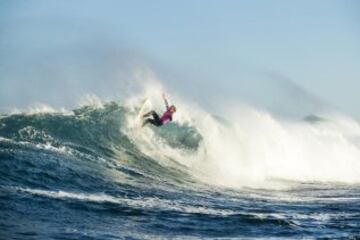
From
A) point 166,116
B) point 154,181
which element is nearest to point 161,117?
point 166,116

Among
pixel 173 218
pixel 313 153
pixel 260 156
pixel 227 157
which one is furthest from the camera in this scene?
pixel 313 153

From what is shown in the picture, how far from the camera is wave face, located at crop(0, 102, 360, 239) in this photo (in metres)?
12.4

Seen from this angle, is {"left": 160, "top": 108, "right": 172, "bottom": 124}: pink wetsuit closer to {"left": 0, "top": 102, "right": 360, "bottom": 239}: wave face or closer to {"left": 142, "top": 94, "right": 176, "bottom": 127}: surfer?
{"left": 142, "top": 94, "right": 176, "bottom": 127}: surfer

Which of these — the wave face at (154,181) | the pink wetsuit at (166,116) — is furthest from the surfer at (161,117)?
the wave face at (154,181)

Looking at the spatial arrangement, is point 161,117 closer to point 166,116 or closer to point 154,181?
point 166,116

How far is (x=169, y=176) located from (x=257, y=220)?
9199mm

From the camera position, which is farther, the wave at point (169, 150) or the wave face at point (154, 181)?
the wave at point (169, 150)

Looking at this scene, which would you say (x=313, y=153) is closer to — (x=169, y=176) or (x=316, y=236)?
(x=169, y=176)

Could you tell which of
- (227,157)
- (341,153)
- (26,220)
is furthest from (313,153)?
(26,220)

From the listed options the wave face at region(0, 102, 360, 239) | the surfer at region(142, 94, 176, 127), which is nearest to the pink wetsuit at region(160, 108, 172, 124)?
the surfer at region(142, 94, 176, 127)

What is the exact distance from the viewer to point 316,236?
1272 centimetres

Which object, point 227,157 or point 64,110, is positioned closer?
point 64,110

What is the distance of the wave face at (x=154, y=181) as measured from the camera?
12414 mm

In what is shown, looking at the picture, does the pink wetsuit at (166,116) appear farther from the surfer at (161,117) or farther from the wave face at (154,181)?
the wave face at (154,181)
